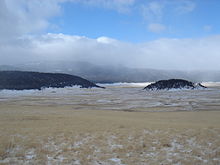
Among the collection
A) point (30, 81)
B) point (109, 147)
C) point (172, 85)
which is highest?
point (30, 81)

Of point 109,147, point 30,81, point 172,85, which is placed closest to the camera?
point 109,147

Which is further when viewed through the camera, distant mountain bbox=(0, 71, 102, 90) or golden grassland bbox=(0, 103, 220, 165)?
distant mountain bbox=(0, 71, 102, 90)

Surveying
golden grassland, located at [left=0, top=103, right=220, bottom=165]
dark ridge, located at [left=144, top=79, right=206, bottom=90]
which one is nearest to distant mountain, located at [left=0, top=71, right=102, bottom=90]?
dark ridge, located at [left=144, top=79, right=206, bottom=90]

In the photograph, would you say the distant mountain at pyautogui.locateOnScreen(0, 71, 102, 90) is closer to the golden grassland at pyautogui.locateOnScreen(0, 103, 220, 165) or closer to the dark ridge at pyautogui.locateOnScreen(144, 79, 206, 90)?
the dark ridge at pyautogui.locateOnScreen(144, 79, 206, 90)

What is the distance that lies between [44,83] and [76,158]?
144m

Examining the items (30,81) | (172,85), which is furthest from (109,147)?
(30,81)

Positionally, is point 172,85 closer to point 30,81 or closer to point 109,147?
point 30,81

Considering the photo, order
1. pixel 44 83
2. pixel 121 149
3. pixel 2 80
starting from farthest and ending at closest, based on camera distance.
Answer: pixel 44 83 → pixel 2 80 → pixel 121 149

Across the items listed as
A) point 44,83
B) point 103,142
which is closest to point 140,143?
point 103,142

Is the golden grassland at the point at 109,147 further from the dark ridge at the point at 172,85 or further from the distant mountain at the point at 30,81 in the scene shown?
the dark ridge at the point at 172,85

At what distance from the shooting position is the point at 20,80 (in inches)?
5022

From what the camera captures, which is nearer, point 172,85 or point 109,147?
point 109,147

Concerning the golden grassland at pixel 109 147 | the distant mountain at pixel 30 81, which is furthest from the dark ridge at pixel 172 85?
the golden grassland at pixel 109 147

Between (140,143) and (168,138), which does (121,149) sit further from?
(168,138)
